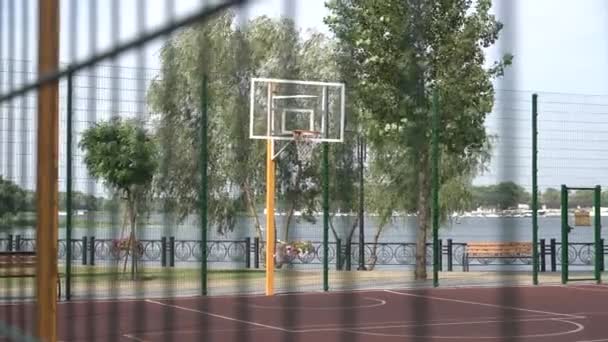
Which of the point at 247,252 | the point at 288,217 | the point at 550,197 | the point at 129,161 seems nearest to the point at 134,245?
the point at 129,161

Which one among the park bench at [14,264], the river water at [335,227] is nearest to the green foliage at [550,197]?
the river water at [335,227]

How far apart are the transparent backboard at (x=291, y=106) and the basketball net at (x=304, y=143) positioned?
2cm

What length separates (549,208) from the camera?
82.7 inches

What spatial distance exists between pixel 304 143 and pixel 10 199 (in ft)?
3.80

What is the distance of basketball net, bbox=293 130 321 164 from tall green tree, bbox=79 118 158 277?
412 mm

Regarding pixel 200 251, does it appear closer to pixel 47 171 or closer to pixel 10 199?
pixel 47 171

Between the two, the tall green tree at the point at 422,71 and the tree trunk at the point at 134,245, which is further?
the tree trunk at the point at 134,245

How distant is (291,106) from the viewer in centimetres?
245

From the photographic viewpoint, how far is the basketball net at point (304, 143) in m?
3.12

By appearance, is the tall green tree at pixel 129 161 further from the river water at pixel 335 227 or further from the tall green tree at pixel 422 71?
the tall green tree at pixel 422 71

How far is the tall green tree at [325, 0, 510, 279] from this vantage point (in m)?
1.68

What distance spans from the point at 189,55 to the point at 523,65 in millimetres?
1082

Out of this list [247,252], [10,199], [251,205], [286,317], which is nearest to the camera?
[286,317]

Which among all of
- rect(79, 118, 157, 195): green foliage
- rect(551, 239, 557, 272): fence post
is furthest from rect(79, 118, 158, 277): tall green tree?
rect(551, 239, 557, 272): fence post
